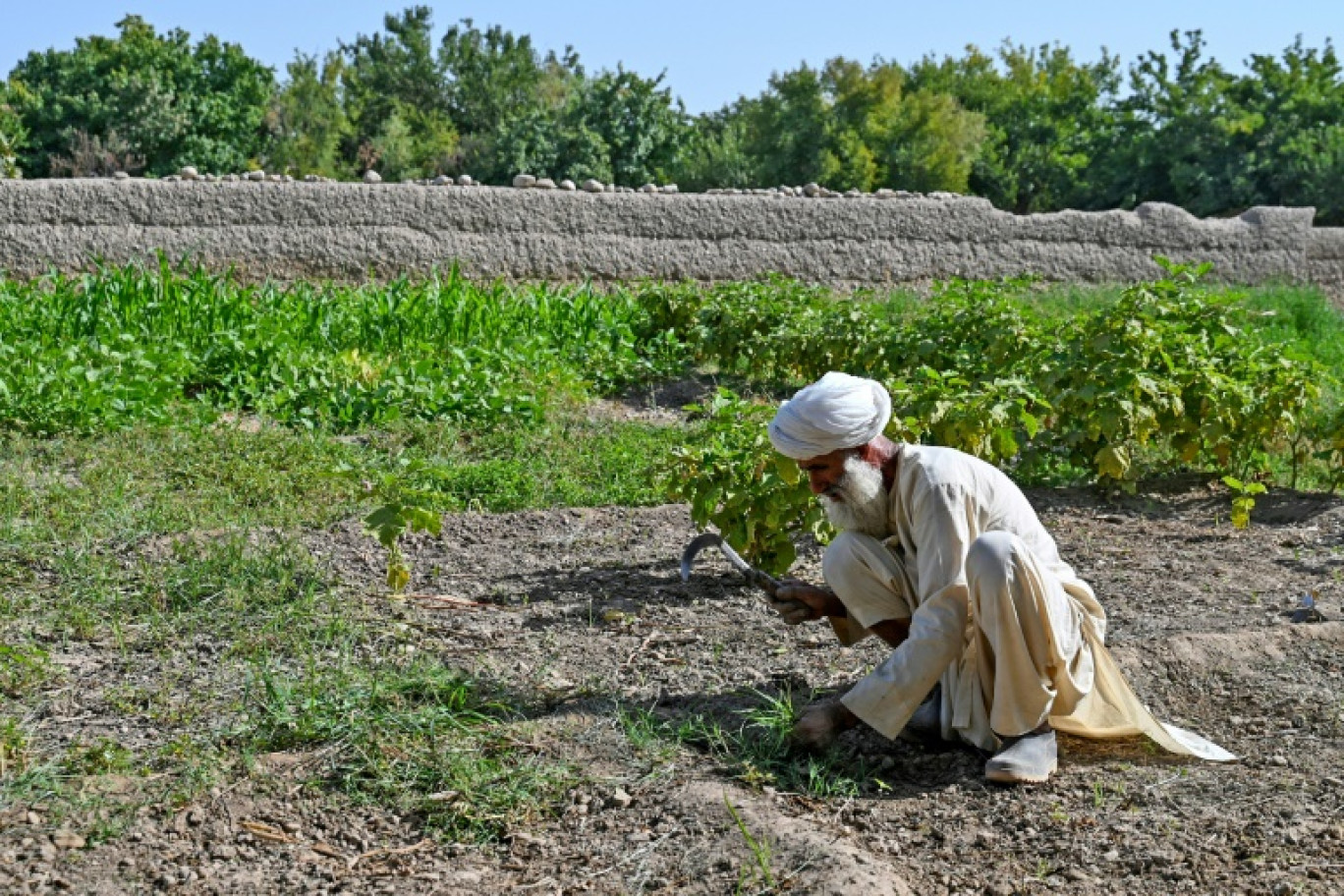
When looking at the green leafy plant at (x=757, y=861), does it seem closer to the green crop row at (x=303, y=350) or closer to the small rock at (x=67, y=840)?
the small rock at (x=67, y=840)

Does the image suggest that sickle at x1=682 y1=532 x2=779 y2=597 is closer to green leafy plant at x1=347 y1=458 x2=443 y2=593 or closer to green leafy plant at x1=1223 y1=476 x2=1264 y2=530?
green leafy plant at x1=347 y1=458 x2=443 y2=593

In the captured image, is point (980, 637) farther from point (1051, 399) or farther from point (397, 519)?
point (1051, 399)

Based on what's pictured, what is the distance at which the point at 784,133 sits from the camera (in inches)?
782

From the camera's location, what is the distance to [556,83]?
23906mm

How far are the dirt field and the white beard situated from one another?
545 mm

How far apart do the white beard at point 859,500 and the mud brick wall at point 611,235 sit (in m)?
7.46

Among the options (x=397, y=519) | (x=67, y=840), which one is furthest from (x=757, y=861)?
(x=397, y=519)

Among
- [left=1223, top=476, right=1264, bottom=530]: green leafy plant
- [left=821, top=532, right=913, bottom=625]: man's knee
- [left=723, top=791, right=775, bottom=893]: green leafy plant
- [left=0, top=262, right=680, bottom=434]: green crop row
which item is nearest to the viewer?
[left=723, top=791, right=775, bottom=893]: green leafy plant

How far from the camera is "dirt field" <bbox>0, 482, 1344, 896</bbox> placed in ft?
9.87

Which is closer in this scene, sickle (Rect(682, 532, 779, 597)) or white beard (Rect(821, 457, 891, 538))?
white beard (Rect(821, 457, 891, 538))

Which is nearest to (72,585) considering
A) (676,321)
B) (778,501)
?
(778,501)

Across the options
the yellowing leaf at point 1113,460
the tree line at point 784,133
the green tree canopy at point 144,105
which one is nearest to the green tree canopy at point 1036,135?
the tree line at point 784,133

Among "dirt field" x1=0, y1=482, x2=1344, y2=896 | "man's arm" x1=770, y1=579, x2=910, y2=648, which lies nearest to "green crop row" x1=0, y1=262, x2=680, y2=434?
"dirt field" x1=0, y1=482, x2=1344, y2=896

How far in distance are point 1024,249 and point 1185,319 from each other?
6147mm
